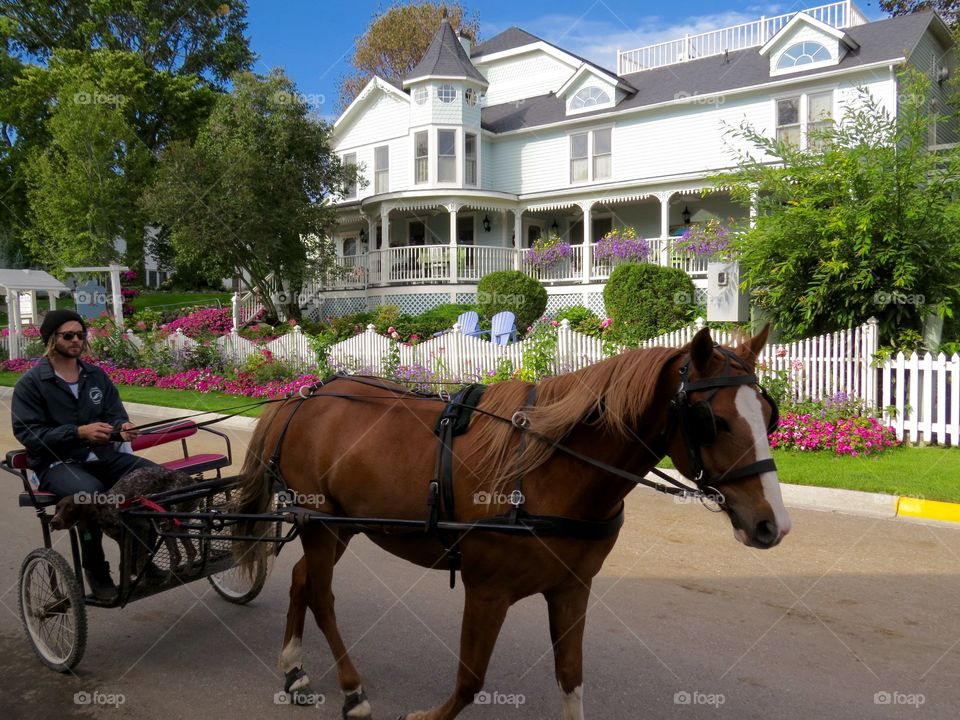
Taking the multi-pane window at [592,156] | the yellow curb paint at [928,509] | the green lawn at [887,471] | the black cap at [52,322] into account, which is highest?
the multi-pane window at [592,156]

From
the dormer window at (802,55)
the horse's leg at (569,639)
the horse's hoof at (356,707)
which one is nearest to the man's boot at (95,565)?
the horse's hoof at (356,707)

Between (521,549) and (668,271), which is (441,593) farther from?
(668,271)

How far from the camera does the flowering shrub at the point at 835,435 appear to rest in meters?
9.91

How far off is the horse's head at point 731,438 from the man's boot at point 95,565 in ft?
12.0

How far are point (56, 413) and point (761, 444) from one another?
4283 millimetres

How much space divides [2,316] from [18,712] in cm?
4715

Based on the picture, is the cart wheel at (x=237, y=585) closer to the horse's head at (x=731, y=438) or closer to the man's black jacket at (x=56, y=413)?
the man's black jacket at (x=56, y=413)

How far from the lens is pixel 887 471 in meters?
8.85

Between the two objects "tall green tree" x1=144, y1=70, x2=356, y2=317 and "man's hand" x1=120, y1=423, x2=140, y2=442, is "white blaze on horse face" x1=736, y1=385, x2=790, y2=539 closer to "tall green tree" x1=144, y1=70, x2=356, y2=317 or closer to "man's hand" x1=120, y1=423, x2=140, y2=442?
"man's hand" x1=120, y1=423, x2=140, y2=442

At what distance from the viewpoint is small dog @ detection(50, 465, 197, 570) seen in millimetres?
4230

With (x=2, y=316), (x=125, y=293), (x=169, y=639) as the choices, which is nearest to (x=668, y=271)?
(x=169, y=639)

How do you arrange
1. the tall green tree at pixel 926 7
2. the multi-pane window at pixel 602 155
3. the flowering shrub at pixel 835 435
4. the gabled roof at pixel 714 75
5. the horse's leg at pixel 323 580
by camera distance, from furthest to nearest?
the tall green tree at pixel 926 7, the multi-pane window at pixel 602 155, the gabled roof at pixel 714 75, the flowering shrub at pixel 835 435, the horse's leg at pixel 323 580

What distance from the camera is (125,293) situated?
34.3m

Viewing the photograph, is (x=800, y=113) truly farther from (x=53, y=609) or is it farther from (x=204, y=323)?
(x=53, y=609)
